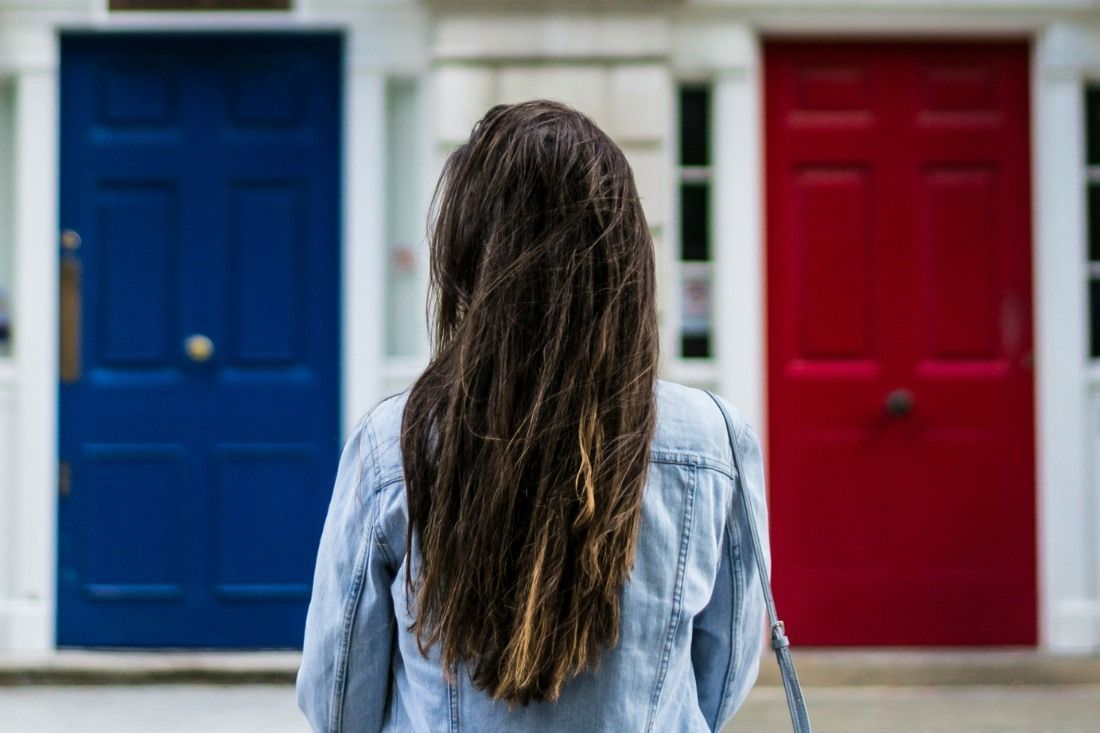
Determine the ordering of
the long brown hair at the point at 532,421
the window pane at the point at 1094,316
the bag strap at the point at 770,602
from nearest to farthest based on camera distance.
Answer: the long brown hair at the point at 532,421 → the bag strap at the point at 770,602 → the window pane at the point at 1094,316

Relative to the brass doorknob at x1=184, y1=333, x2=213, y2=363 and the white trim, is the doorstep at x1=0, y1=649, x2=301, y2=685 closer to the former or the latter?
the white trim

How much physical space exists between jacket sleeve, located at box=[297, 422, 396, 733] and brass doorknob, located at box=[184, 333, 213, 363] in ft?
13.8

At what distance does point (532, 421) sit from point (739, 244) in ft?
14.1

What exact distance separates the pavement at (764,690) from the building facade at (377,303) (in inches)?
8.6

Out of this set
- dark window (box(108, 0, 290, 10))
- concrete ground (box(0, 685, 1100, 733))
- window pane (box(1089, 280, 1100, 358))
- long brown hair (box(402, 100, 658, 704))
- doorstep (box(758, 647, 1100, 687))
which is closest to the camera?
long brown hair (box(402, 100, 658, 704))

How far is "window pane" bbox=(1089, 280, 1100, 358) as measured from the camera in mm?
5668

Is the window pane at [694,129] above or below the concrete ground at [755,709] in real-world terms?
above

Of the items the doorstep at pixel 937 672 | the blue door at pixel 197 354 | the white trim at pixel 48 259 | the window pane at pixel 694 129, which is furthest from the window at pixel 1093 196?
the blue door at pixel 197 354

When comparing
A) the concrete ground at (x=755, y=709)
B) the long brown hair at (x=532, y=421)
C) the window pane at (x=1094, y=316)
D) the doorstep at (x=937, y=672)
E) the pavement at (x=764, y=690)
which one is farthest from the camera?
the window pane at (x=1094, y=316)

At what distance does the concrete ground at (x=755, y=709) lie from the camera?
4.80 m

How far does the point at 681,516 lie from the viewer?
4.98ft

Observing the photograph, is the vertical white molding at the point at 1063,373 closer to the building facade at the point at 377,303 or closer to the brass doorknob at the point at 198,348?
the building facade at the point at 377,303

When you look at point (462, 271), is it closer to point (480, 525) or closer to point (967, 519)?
point (480, 525)

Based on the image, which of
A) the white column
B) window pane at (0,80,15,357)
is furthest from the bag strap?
window pane at (0,80,15,357)
